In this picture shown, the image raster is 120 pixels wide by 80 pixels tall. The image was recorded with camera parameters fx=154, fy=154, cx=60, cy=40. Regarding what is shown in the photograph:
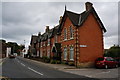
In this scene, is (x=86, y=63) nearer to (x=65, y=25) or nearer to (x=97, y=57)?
(x=97, y=57)

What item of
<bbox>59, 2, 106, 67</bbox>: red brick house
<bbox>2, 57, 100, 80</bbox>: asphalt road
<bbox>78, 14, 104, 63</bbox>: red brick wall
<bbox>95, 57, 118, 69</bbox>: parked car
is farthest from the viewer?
<bbox>78, 14, 104, 63</bbox>: red brick wall

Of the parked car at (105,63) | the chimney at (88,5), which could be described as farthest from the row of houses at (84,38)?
the parked car at (105,63)

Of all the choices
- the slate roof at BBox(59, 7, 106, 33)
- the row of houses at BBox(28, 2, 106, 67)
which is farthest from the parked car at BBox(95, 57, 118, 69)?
the slate roof at BBox(59, 7, 106, 33)

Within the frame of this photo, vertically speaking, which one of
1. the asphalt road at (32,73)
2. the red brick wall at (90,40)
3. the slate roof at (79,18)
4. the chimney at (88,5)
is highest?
the chimney at (88,5)

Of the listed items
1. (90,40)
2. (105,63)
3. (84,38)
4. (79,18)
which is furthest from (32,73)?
(79,18)

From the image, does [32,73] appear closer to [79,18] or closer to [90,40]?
[90,40]

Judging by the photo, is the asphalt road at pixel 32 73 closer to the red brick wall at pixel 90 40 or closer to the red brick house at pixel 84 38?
the red brick house at pixel 84 38

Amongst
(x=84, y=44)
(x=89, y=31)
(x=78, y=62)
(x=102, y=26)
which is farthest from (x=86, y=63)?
(x=102, y=26)

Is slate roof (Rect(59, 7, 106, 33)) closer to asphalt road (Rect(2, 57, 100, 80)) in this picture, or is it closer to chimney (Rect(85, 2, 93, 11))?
chimney (Rect(85, 2, 93, 11))

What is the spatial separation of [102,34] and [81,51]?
201 inches

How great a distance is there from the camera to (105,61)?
21.1m

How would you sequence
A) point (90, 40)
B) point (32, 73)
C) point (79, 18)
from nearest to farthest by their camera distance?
point (32, 73) < point (90, 40) < point (79, 18)

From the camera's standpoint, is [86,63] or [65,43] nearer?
[86,63]

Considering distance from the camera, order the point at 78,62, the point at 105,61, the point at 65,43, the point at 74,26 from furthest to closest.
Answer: the point at 65,43 < the point at 74,26 < the point at 78,62 < the point at 105,61
